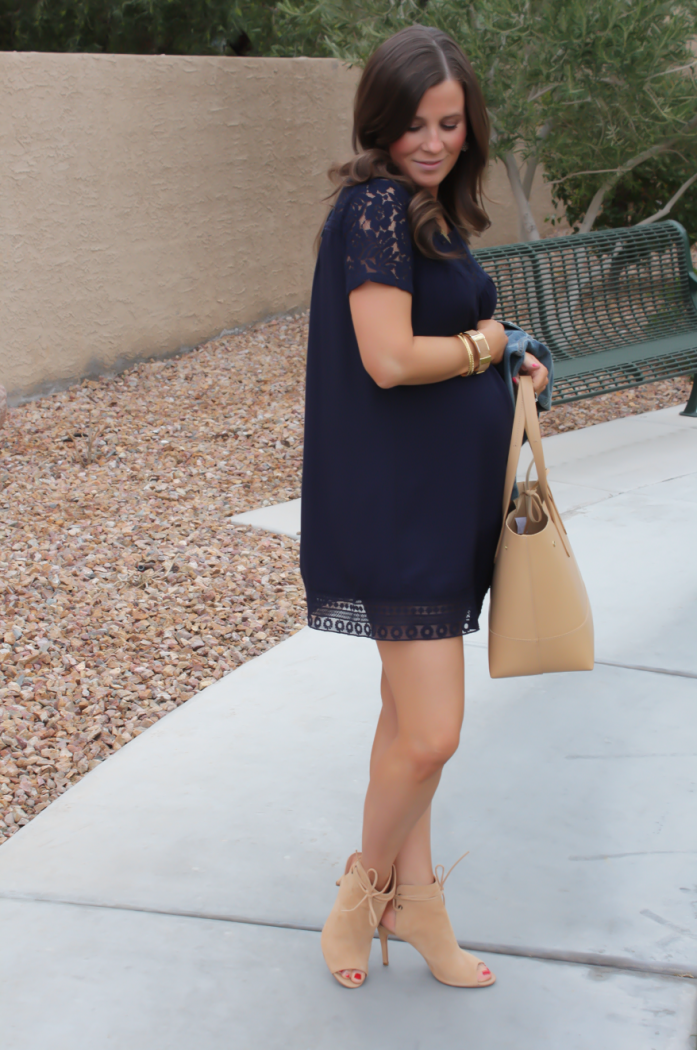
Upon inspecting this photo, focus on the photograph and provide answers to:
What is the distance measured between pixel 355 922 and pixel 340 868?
1.20 ft

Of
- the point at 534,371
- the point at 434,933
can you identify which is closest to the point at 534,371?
the point at 534,371

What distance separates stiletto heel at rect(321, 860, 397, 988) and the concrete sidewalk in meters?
0.06

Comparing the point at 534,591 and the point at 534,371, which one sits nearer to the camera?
the point at 534,591

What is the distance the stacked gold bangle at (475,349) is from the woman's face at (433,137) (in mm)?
280

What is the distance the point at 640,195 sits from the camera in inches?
390

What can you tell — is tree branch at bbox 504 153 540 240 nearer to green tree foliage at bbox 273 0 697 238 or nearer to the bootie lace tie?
green tree foliage at bbox 273 0 697 238

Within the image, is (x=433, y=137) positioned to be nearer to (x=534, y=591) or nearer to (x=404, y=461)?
(x=404, y=461)

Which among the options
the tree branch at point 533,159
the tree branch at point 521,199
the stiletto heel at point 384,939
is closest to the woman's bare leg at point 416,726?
the stiletto heel at point 384,939

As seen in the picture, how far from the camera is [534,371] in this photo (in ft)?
6.98

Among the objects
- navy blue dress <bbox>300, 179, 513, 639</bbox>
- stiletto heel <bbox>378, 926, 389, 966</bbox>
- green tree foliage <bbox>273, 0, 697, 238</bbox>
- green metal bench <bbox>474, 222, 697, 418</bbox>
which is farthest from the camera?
green tree foliage <bbox>273, 0, 697, 238</bbox>

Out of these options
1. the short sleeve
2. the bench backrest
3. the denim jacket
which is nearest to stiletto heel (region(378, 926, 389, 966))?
the denim jacket

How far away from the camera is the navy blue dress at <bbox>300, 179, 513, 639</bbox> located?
1907mm

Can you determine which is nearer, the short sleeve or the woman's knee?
the short sleeve

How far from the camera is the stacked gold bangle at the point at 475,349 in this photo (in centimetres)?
191
